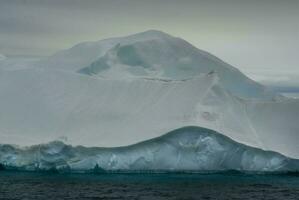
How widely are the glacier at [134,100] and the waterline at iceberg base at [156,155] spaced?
24cm

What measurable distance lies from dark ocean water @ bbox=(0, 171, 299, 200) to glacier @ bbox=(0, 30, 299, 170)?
5.19 ft

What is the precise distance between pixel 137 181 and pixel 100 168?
390cm

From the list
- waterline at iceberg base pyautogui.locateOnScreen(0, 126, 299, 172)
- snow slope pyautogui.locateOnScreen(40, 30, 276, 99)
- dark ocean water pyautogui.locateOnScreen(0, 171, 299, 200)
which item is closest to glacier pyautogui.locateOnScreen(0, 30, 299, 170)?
snow slope pyautogui.locateOnScreen(40, 30, 276, 99)

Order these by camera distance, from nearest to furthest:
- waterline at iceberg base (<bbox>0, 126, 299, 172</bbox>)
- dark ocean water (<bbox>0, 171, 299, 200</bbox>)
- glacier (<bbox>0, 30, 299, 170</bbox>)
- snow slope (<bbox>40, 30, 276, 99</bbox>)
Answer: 1. dark ocean water (<bbox>0, 171, 299, 200</bbox>)
2. waterline at iceberg base (<bbox>0, 126, 299, 172</bbox>)
3. glacier (<bbox>0, 30, 299, 170</bbox>)
4. snow slope (<bbox>40, 30, 276, 99</bbox>)

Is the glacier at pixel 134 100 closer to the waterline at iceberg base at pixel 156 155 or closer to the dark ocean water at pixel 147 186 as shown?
the waterline at iceberg base at pixel 156 155

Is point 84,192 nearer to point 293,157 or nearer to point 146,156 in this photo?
point 146,156

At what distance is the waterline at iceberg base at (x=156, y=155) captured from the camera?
41531 mm

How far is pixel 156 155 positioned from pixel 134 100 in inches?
189

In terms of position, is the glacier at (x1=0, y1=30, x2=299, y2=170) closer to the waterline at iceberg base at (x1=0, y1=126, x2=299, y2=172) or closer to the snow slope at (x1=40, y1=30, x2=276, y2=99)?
the snow slope at (x1=40, y1=30, x2=276, y2=99)

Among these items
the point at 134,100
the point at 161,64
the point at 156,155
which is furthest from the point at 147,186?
the point at 161,64

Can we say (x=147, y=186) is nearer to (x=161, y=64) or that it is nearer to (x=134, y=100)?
(x=134, y=100)

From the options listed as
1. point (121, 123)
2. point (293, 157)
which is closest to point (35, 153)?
point (121, 123)

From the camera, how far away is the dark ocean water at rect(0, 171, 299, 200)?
33.2 m

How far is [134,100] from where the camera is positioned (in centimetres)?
4538
